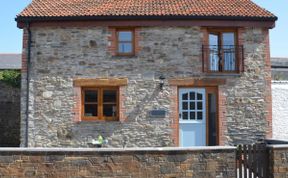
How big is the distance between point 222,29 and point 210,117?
132 inches

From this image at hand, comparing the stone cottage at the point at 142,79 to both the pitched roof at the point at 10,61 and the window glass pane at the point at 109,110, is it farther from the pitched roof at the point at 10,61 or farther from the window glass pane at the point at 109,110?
the pitched roof at the point at 10,61

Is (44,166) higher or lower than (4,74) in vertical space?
lower

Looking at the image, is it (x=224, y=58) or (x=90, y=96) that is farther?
(x=224, y=58)

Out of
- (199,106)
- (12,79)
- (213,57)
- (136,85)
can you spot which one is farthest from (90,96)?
(12,79)

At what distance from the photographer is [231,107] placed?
14.1 m

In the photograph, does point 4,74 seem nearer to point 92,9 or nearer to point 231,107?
point 92,9

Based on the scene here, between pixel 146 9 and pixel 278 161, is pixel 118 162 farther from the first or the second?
pixel 146 9

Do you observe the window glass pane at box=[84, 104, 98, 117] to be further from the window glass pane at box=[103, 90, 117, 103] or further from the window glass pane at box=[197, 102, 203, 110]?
the window glass pane at box=[197, 102, 203, 110]

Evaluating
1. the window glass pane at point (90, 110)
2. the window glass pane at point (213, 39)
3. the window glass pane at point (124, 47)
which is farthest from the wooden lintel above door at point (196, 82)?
the window glass pane at point (90, 110)

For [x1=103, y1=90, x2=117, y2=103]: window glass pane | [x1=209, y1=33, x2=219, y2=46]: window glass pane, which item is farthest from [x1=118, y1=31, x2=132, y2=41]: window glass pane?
[x1=209, y1=33, x2=219, y2=46]: window glass pane

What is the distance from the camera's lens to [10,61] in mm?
25828

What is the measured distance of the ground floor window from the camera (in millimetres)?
13992

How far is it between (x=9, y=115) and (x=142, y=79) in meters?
7.91

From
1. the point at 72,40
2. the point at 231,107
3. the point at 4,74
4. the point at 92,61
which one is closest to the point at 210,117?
the point at 231,107
